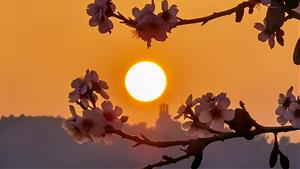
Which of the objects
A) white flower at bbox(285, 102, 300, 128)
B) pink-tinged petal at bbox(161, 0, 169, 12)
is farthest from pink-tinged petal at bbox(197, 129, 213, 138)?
pink-tinged petal at bbox(161, 0, 169, 12)

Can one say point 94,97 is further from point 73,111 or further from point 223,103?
point 223,103

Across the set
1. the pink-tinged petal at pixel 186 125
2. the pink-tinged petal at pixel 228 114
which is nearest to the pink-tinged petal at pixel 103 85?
the pink-tinged petal at pixel 186 125

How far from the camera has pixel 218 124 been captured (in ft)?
9.43

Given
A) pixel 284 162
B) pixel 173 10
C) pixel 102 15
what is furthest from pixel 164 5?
pixel 284 162

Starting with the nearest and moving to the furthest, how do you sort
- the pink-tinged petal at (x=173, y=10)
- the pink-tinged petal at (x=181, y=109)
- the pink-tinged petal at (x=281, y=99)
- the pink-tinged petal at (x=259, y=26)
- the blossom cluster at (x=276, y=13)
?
the blossom cluster at (x=276, y=13) < the pink-tinged petal at (x=173, y=10) < the pink-tinged petal at (x=181, y=109) < the pink-tinged petal at (x=259, y=26) < the pink-tinged petal at (x=281, y=99)

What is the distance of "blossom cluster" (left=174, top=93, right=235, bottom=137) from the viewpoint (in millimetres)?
2852

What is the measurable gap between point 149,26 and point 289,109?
75 cm

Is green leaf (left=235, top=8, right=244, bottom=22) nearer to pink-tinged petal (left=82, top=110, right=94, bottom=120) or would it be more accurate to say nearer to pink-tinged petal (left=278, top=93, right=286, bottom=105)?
pink-tinged petal (left=278, top=93, right=286, bottom=105)

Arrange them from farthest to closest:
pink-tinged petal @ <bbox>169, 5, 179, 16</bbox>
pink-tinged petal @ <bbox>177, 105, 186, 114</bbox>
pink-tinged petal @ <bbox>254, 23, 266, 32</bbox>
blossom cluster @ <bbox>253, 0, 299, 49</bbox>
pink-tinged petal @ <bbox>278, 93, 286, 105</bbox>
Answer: pink-tinged petal @ <bbox>278, 93, 286, 105</bbox>
pink-tinged petal @ <bbox>254, 23, 266, 32</bbox>
pink-tinged petal @ <bbox>177, 105, 186, 114</bbox>
pink-tinged petal @ <bbox>169, 5, 179, 16</bbox>
blossom cluster @ <bbox>253, 0, 299, 49</bbox>

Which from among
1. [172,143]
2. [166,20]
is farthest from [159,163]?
[166,20]

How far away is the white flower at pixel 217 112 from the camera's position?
112 inches

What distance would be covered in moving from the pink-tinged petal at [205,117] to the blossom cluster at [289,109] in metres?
0.39

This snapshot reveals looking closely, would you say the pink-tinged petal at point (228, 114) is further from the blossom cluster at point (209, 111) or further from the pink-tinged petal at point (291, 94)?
the pink-tinged petal at point (291, 94)

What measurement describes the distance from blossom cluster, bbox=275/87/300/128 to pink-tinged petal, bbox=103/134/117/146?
0.77 metres
